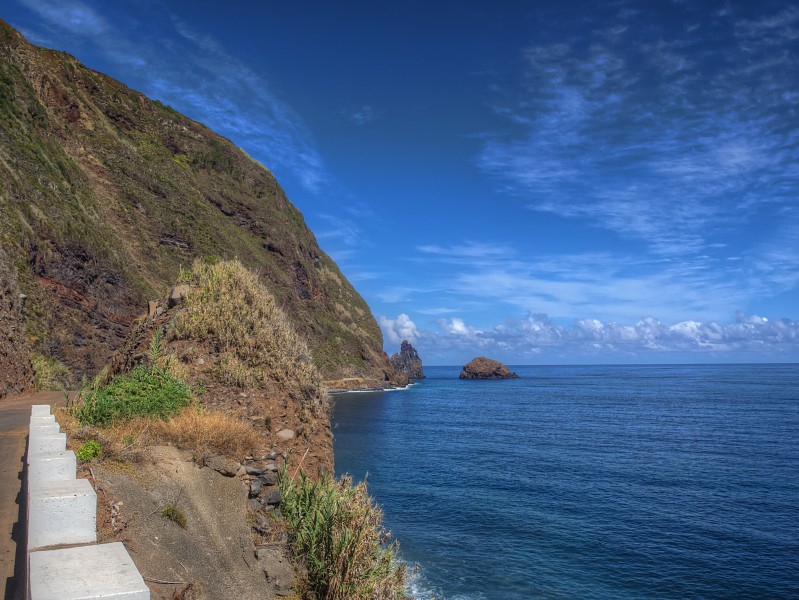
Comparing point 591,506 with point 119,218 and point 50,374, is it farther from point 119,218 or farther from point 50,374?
point 119,218

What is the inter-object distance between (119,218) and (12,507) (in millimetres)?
59004

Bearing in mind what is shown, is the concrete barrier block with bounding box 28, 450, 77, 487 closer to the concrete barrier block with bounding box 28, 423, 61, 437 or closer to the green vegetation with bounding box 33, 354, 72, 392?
the concrete barrier block with bounding box 28, 423, 61, 437

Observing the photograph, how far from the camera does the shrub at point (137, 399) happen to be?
31.3 ft

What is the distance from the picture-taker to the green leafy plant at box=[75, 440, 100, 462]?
294 inches

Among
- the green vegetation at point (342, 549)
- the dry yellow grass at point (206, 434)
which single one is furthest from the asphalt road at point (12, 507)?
the green vegetation at point (342, 549)

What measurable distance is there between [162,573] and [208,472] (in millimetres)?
2471

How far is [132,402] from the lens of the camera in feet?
31.7

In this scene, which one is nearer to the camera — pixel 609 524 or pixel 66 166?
pixel 609 524

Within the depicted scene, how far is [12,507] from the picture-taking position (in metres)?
7.39

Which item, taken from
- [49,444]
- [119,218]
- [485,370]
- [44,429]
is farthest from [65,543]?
[485,370]

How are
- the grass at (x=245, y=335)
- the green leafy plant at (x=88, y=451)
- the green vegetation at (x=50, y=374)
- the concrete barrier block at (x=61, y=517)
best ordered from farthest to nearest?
the green vegetation at (x=50, y=374), the grass at (x=245, y=335), the green leafy plant at (x=88, y=451), the concrete barrier block at (x=61, y=517)

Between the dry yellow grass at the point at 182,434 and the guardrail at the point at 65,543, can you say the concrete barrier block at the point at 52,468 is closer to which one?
the guardrail at the point at 65,543

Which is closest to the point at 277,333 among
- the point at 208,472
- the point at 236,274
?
the point at 236,274

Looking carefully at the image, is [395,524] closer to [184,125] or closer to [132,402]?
[132,402]
